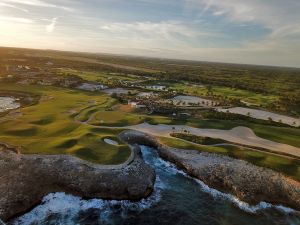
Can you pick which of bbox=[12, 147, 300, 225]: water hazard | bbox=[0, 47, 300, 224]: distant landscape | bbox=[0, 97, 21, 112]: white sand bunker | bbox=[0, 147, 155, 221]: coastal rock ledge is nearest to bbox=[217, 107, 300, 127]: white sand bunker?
bbox=[0, 47, 300, 224]: distant landscape

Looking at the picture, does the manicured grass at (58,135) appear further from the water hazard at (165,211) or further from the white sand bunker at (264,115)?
the white sand bunker at (264,115)

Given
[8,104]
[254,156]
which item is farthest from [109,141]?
[8,104]

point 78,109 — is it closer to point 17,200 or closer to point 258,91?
point 17,200

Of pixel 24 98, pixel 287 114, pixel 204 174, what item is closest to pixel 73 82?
pixel 24 98

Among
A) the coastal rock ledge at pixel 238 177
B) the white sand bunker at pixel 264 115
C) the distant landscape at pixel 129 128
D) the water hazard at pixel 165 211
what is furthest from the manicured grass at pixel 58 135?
the white sand bunker at pixel 264 115

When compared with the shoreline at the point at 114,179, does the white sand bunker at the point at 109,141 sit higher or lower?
higher
